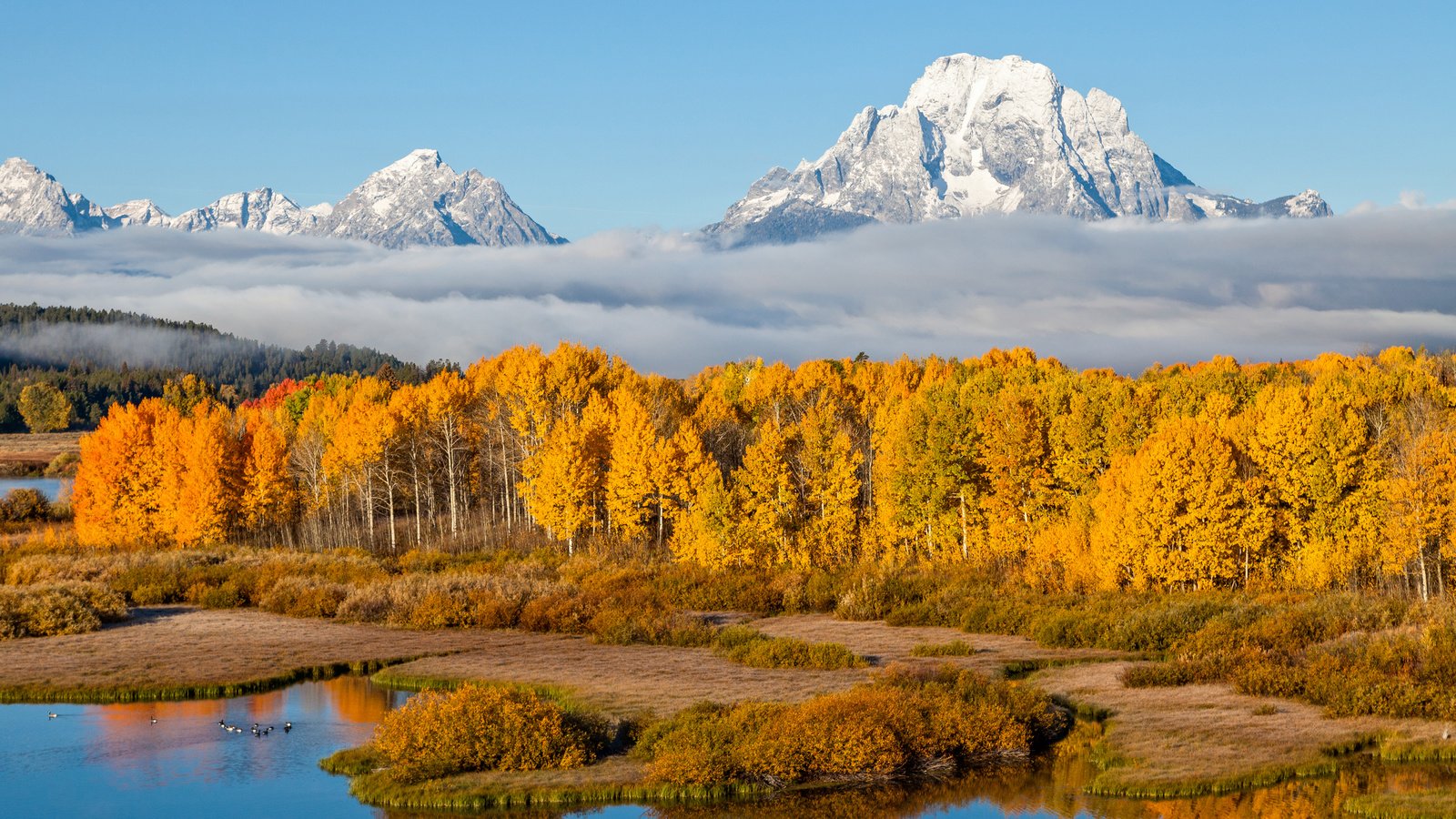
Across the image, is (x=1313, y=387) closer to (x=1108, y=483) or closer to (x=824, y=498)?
(x=1108, y=483)

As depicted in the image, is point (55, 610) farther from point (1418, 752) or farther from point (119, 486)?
point (1418, 752)

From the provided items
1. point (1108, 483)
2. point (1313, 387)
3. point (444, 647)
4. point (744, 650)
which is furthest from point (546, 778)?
point (1313, 387)

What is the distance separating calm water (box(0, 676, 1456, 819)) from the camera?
1336 inches

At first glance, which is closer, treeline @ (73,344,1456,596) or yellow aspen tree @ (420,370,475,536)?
treeline @ (73,344,1456,596)

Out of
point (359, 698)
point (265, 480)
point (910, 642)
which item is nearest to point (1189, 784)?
point (910, 642)

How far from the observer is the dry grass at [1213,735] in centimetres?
3625

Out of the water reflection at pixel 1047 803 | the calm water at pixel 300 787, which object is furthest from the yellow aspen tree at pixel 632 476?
the water reflection at pixel 1047 803

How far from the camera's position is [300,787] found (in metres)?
35.8

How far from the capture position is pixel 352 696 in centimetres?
4903

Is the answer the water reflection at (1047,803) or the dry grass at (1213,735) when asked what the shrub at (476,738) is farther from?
the dry grass at (1213,735)

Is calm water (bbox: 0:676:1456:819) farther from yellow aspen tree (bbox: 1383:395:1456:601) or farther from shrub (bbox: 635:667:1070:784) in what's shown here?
yellow aspen tree (bbox: 1383:395:1456:601)

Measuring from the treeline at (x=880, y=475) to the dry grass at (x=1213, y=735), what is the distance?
70.6ft

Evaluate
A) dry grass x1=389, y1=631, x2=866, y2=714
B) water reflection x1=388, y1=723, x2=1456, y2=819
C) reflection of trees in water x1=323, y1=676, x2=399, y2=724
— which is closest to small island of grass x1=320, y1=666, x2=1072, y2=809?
water reflection x1=388, y1=723, x2=1456, y2=819

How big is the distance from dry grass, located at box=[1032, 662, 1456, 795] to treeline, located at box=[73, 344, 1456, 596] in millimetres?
21504
